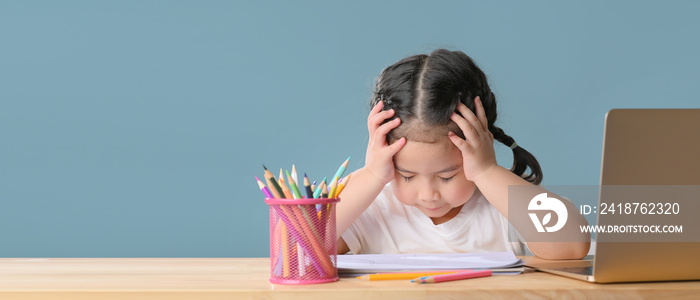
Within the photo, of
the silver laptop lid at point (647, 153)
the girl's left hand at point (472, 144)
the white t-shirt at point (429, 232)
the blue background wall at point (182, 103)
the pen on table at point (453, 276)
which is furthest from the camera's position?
the blue background wall at point (182, 103)

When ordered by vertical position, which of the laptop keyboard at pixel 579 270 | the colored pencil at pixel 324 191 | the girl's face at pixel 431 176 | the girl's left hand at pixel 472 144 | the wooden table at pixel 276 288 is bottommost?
the wooden table at pixel 276 288

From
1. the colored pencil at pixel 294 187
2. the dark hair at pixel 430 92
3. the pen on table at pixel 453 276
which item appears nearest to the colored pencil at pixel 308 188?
the colored pencil at pixel 294 187

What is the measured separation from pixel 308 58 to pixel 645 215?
1899mm

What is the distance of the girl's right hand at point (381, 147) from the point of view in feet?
3.60

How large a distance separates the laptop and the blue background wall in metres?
1.75

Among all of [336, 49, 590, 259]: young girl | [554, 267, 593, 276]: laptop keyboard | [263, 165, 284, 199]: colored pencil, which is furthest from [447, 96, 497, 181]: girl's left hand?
[263, 165, 284, 199]: colored pencil

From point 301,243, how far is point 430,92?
1.66 ft

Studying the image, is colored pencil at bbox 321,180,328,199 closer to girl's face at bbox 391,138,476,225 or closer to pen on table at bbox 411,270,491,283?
pen on table at bbox 411,270,491,283

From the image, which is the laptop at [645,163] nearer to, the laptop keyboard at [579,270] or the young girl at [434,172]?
the laptop keyboard at [579,270]

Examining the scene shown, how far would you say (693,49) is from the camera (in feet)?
7.59

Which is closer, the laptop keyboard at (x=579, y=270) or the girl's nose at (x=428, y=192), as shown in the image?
the laptop keyboard at (x=579, y=270)

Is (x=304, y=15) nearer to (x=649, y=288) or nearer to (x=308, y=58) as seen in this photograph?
(x=308, y=58)

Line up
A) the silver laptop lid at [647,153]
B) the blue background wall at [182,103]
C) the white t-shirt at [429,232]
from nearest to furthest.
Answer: the silver laptop lid at [647,153] < the white t-shirt at [429,232] < the blue background wall at [182,103]

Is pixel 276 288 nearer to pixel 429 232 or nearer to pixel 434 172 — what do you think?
pixel 434 172
